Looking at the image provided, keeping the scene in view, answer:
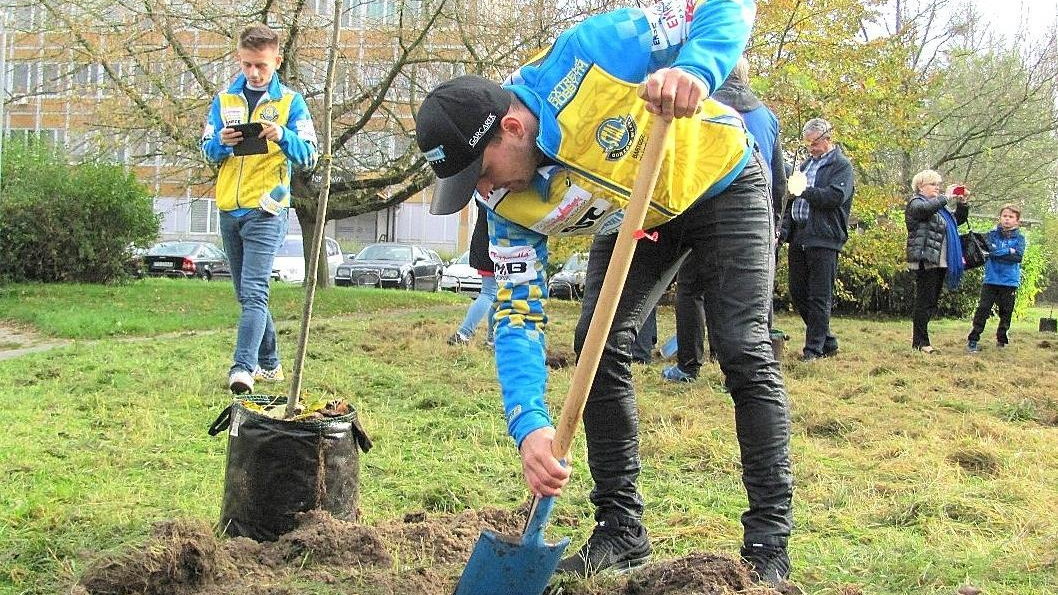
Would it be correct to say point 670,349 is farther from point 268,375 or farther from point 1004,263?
point 1004,263

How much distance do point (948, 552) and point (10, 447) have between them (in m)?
3.77

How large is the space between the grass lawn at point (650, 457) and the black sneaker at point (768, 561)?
0.10 meters

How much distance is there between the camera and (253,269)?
5.36m

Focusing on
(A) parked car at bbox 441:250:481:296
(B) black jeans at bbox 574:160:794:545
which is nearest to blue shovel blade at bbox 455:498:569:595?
(B) black jeans at bbox 574:160:794:545

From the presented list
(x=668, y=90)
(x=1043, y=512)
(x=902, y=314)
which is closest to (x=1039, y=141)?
(x=902, y=314)

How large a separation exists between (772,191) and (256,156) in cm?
294

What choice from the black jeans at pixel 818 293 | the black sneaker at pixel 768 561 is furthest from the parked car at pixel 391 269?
the black sneaker at pixel 768 561

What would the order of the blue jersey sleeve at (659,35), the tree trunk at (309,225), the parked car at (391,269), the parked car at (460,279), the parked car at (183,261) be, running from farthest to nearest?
the parked car at (183,261), the parked car at (460,279), the parked car at (391,269), the tree trunk at (309,225), the blue jersey sleeve at (659,35)

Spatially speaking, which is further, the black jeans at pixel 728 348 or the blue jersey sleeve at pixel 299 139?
the blue jersey sleeve at pixel 299 139

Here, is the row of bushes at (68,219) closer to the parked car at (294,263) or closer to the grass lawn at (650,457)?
the parked car at (294,263)

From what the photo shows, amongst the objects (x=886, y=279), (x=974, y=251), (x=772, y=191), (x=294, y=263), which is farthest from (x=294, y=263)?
(x=772, y=191)

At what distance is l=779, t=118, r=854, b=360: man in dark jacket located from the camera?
296 inches

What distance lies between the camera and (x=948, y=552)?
297 centimetres

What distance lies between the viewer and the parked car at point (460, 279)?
89.0 ft
